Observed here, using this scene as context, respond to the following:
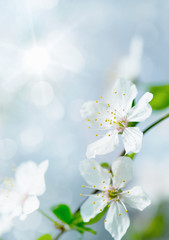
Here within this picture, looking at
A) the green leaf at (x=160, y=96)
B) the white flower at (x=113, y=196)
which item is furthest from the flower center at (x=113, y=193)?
the green leaf at (x=160, y=96)

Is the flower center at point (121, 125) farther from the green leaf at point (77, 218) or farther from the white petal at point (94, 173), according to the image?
the green leaf at point (77, 218)

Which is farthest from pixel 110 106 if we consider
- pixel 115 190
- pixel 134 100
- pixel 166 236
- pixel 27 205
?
pixel 166 236

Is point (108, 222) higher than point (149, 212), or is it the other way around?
point (149, 212)

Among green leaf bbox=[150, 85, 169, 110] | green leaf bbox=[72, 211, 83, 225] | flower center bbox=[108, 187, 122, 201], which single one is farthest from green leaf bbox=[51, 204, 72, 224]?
green leaf bbox=[150, 85, 169, 110]

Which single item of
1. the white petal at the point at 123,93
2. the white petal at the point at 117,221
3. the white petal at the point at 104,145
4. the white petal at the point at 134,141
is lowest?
the white petal at the point at 117,221

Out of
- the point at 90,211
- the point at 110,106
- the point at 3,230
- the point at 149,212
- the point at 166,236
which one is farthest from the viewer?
the point at 149,212

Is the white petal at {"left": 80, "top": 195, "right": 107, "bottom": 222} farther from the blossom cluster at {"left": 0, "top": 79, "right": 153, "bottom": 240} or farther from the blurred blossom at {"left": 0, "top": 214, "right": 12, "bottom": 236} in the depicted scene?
the blurred blossom at {"left": 0, "top": 214, "right": 12, "bottom": 236}

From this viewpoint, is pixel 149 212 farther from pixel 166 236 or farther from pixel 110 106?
pixel 110 106

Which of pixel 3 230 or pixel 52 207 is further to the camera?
pixel 3 230
